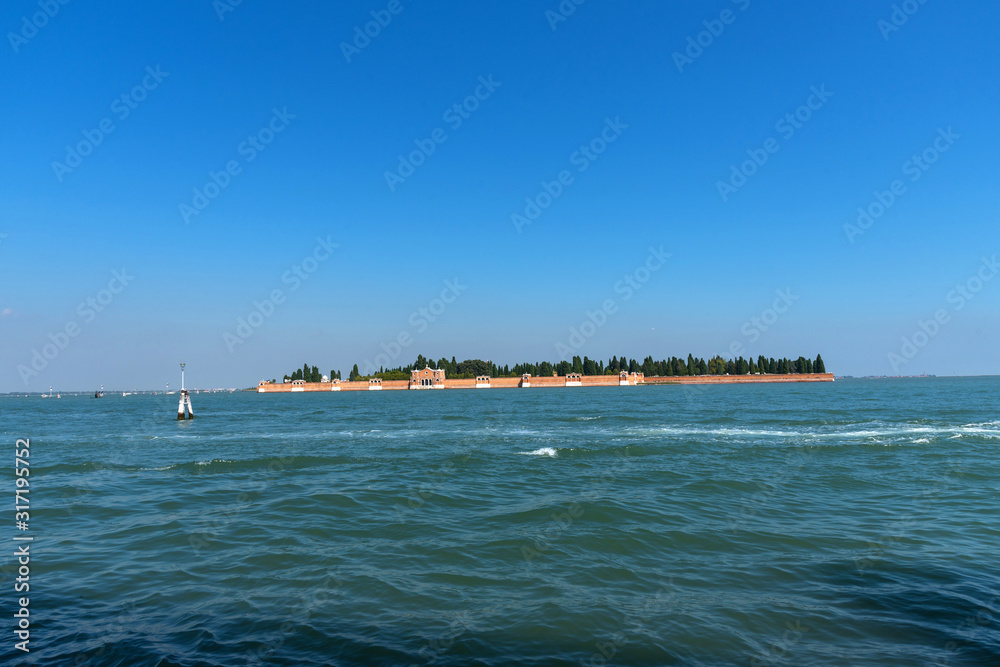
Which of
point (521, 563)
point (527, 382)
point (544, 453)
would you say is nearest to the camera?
point (521, 563)

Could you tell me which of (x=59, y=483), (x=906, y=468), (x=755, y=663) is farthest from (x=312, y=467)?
(x=906, y=468)

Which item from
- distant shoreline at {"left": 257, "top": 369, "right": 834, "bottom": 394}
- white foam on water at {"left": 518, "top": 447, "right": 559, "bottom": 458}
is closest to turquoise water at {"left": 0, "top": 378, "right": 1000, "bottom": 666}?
white foam on water at {"left": 518, "top": 447, "right": 559, "bottom": 458}

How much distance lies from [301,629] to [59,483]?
15.3 metres

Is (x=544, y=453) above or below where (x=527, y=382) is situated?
below

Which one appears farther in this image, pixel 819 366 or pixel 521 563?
pixel 819 366

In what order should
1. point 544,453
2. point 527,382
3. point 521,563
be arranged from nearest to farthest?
point 521,563 → point 544,453 → point 527,382

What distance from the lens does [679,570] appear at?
29.2ft

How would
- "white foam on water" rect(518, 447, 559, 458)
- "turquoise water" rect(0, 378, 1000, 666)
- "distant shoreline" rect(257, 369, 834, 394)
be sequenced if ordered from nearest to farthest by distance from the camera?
"turquoise water" rect(0, 378, 1000, 666) < "white foam on water" rect(518, 447, 559, 458) < "distant shoreline" rect(257, 369, 834, 394)

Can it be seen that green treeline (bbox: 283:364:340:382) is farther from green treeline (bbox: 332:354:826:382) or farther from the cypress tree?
the cypress tree

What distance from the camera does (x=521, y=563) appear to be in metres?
9.27

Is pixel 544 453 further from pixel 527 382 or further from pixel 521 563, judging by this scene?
pixel 527 382

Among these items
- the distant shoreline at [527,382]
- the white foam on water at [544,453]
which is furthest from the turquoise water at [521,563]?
the distant shoreline at [527,382]

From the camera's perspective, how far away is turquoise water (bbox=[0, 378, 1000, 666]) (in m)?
6.39

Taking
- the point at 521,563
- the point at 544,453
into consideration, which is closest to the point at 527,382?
the point at 544,453
